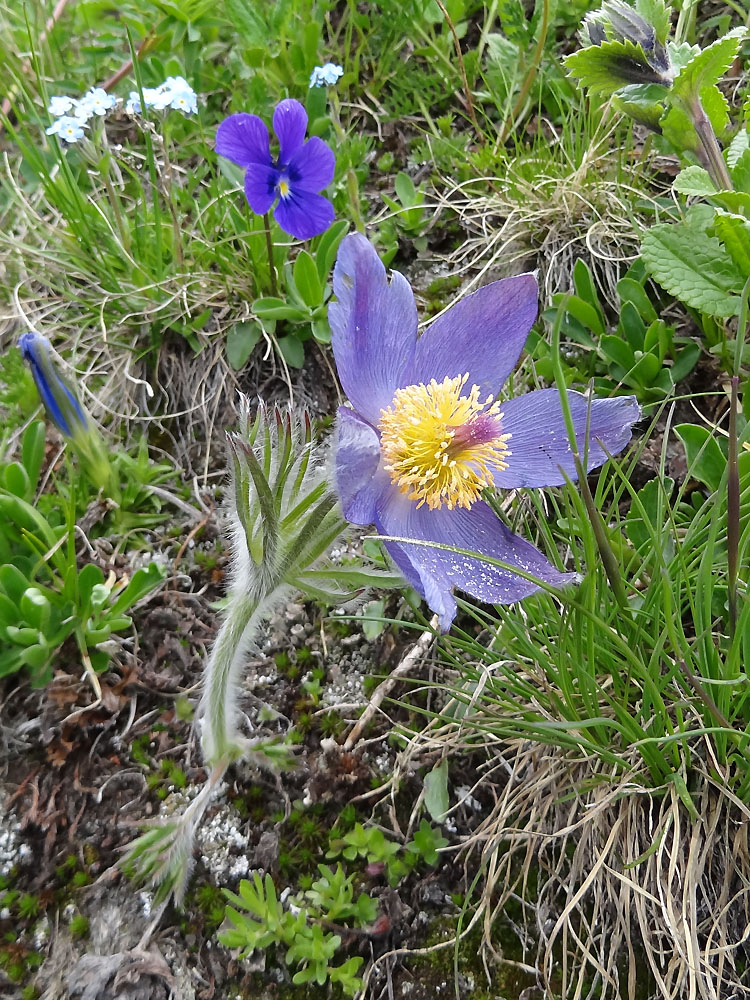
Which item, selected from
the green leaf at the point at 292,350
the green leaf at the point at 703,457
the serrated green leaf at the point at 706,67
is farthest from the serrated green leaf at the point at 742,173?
the green leaf at the point at 292,350

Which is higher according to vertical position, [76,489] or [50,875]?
[76,489]

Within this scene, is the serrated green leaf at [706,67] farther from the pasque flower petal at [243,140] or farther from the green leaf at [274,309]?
the green leaf at [274,309]

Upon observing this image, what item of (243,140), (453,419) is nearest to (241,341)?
(243,140)

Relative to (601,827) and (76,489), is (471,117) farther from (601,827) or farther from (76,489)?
(601,827)

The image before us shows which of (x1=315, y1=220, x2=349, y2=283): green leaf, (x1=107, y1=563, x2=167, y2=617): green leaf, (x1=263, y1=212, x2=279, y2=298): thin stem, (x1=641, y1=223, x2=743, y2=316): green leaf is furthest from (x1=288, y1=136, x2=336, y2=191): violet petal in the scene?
(x1=107, y1=563, x2=167, y2=617): green leaf

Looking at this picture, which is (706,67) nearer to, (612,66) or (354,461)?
(612,66)

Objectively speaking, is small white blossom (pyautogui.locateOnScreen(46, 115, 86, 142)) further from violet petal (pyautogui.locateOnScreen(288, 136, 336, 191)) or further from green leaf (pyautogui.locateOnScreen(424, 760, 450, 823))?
green leaf (pyautogui.locateOnScreen(424, 760, 450, 823))

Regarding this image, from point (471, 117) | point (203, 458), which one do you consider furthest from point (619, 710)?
point (471, 117)
